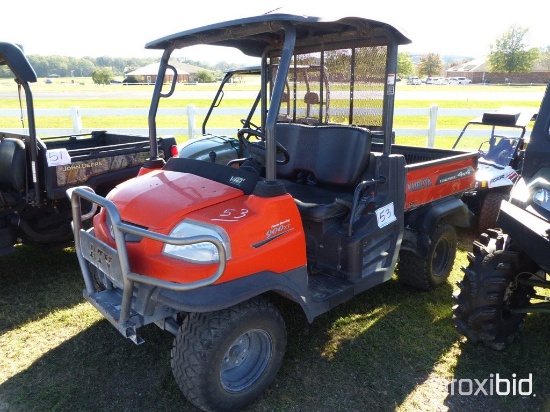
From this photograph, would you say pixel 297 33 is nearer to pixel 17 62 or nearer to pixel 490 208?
pixel 17 62

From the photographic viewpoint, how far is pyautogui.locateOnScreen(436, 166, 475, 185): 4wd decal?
4.01 metres

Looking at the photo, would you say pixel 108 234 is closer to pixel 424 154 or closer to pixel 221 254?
pixel 221 254

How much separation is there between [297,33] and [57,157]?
257cm

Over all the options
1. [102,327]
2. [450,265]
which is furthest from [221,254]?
[450,265]

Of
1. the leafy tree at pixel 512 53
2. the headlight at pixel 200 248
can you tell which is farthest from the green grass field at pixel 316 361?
the leafy tree at pixel 512 53

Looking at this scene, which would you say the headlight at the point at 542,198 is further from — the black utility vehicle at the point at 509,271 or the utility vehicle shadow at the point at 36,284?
the utility vehicle shadow at the point at 36,284

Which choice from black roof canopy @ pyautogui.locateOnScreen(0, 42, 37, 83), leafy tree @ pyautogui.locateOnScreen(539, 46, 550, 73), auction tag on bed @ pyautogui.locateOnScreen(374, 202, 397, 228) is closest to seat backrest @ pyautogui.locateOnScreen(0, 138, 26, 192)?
black roof canopy @ pyautogui.locateOnScreen(0, 42, 37, 83)

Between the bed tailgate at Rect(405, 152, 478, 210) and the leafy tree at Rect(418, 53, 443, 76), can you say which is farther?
the leafy tree at Rect(418, 53, 443, 76)

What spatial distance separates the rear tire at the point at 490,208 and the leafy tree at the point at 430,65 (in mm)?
99094

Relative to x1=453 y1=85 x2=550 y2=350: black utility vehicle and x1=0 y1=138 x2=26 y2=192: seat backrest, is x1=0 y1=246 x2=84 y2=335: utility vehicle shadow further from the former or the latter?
x1=453 y1=85 x2=550 y2=350: black utility vehicle

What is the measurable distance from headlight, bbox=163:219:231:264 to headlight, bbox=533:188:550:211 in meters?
1.89

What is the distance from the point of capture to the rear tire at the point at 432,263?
405 cm

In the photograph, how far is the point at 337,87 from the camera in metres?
3.98

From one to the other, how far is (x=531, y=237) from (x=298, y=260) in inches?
52.3
